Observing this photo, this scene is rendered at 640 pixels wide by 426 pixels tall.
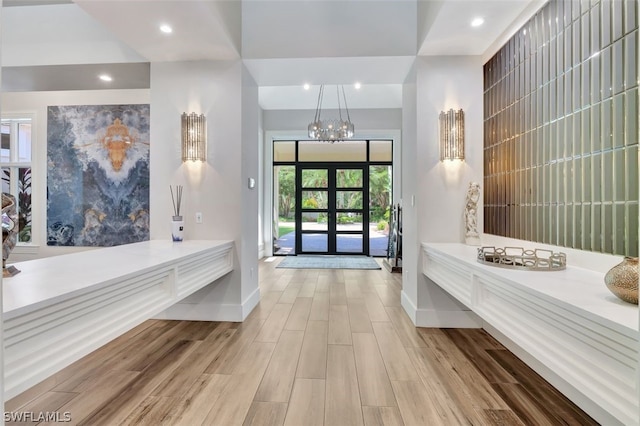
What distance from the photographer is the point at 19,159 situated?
17.2 feet

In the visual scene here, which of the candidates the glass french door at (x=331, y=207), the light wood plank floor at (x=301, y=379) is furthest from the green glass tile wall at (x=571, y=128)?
the glass french door at (x=331, y=207)

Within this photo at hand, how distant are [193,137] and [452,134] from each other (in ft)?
8.34

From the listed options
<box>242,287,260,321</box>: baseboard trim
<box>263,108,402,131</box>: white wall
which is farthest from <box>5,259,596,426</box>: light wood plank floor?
<box>263,108,402,131</box>: white wall

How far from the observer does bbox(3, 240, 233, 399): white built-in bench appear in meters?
1.18

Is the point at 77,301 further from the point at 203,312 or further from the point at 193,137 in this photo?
the point at 193,137

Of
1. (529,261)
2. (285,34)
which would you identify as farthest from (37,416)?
(285,34)

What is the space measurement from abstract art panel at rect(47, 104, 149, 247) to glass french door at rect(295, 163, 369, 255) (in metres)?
3.31

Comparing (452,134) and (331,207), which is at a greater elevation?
(452,134)

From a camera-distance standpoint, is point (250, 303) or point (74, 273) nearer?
point (74, 273)

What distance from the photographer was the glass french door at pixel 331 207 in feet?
23.6

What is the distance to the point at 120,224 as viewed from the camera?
488 centimetres

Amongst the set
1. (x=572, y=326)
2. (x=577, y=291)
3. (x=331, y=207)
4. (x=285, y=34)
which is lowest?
(x=572, y=326)

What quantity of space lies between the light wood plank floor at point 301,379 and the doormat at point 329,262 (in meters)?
2.65

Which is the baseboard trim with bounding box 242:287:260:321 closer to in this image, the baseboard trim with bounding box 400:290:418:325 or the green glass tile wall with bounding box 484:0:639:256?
the baseboard trim with bounding box 400:290:418:325
